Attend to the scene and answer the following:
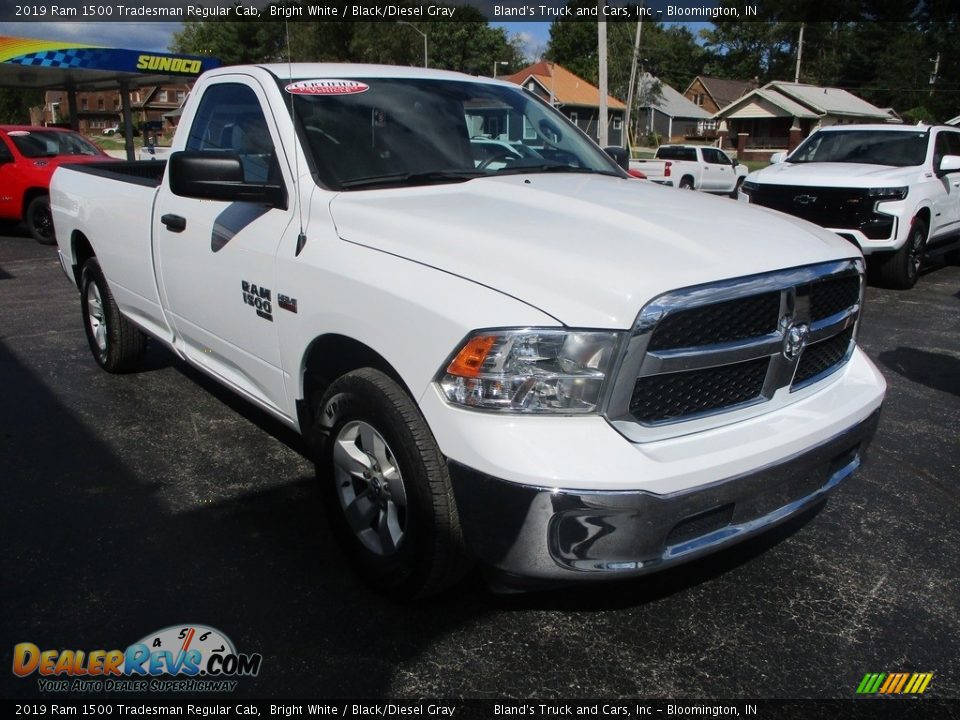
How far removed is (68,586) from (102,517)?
1.83 ft

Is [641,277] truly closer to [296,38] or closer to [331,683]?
[331,683]

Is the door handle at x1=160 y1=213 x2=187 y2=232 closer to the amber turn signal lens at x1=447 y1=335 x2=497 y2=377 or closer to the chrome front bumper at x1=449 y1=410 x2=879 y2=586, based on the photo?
the amber turn signal lens at x1=447 y1=335 x2=497 y2=377

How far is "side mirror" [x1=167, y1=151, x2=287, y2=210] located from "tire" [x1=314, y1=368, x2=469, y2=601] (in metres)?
0.87

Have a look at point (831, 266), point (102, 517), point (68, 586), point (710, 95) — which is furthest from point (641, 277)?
point (710, 95)

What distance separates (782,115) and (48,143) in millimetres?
51524

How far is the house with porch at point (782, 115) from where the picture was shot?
174 feet

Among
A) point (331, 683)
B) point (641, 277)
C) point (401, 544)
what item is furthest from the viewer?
point (401, 544)

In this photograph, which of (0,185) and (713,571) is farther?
(0,185)

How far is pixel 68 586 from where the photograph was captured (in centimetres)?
289

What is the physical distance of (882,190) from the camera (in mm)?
8602

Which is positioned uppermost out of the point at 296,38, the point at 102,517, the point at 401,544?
the point at 296,38

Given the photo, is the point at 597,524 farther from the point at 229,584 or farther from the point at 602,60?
the point at 602,60

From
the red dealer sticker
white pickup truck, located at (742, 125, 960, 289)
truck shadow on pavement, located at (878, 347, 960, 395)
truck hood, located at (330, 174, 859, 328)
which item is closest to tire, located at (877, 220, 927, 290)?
white pickup truck, located at (742, 125, 960, 289)

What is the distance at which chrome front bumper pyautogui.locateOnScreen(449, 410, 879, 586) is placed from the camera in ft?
6.94
